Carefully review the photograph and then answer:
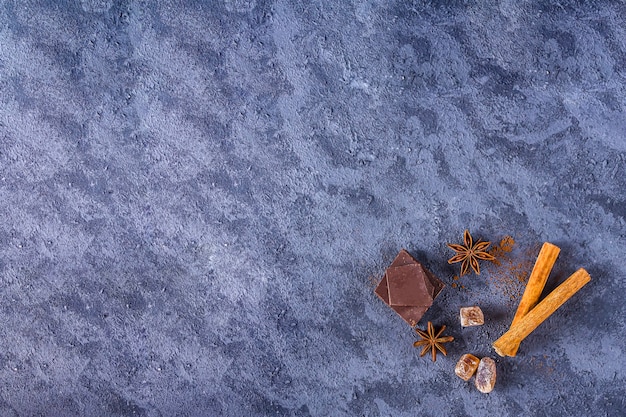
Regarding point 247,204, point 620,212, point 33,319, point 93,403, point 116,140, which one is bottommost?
point 93,403

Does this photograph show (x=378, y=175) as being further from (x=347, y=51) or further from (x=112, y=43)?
(x=112, y=43)

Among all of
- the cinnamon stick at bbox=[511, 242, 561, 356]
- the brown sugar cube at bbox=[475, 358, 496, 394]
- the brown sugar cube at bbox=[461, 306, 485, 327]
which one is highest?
the cinnamon stick at bbox=[511, 242, 561, 356]

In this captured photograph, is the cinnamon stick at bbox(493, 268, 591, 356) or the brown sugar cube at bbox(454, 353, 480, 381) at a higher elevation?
the cinnamon stick at bbox(493, 268, 591, 356)

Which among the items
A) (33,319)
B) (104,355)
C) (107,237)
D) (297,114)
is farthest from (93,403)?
(297,114)

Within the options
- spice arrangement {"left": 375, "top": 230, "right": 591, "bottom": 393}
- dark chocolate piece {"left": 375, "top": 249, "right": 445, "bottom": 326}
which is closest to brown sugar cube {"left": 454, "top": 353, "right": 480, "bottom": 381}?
spice arrangement {"left": 375, "top": 230, "right": 591, "bottom": 393}

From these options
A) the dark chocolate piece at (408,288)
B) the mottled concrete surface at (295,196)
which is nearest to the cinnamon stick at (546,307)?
the mottled concrete surface at (295,196)

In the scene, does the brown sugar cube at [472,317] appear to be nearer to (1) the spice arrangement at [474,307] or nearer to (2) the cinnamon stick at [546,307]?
(1) the spice arrangement at [474,307]

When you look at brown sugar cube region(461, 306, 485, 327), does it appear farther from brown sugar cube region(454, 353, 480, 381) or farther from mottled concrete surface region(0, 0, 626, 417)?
brown sugar cube region(454, 353, 480, 381)
